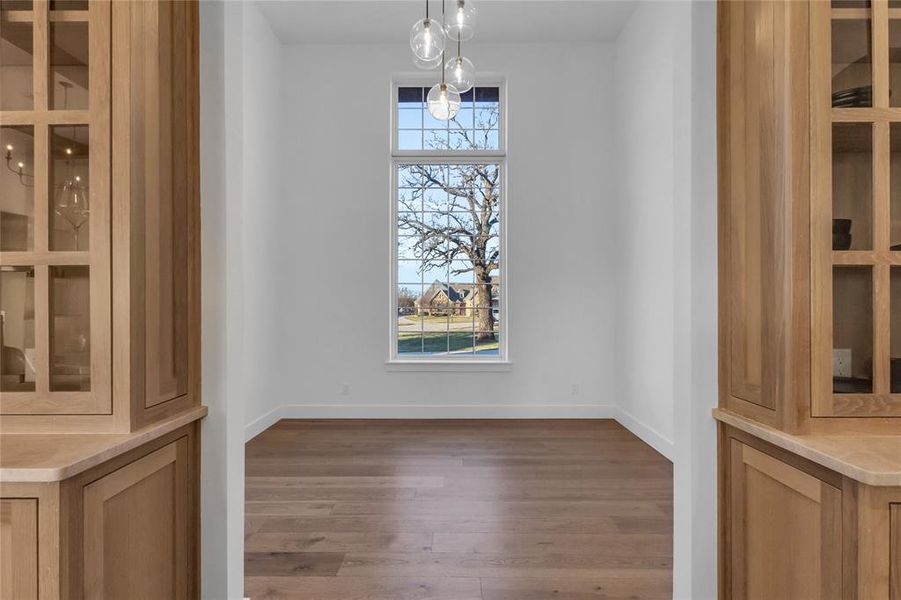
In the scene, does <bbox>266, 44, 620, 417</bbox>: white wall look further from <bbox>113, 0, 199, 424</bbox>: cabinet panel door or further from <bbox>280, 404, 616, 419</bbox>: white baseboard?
<bbox>113, 0, 199, 424</bbox>: cabinet panel door

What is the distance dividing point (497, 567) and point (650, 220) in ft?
9.77

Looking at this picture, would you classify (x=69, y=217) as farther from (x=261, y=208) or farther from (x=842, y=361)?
(x=261, y=208)

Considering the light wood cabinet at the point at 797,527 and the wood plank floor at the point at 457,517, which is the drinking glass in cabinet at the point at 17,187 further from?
the light wood cabinet at the point at 797,527

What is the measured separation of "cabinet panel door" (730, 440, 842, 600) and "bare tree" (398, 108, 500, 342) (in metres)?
3.66

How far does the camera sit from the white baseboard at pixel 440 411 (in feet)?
16.2

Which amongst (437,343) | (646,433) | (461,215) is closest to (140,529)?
(646,433)

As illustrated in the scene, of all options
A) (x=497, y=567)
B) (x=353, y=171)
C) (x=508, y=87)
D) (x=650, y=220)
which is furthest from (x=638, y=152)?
(x=497, y=567)

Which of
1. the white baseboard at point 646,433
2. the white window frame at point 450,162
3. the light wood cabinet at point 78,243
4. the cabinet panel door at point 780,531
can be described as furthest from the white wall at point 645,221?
the light wood cabinet at point 78,243

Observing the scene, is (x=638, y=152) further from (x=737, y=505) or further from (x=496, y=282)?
(x=737, y=505)

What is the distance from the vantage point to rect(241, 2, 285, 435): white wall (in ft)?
13.5

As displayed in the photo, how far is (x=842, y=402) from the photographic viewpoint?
1.31 meters

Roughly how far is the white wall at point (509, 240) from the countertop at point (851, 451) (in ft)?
11.7

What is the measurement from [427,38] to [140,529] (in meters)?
2.30

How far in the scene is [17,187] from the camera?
4.17 feet
